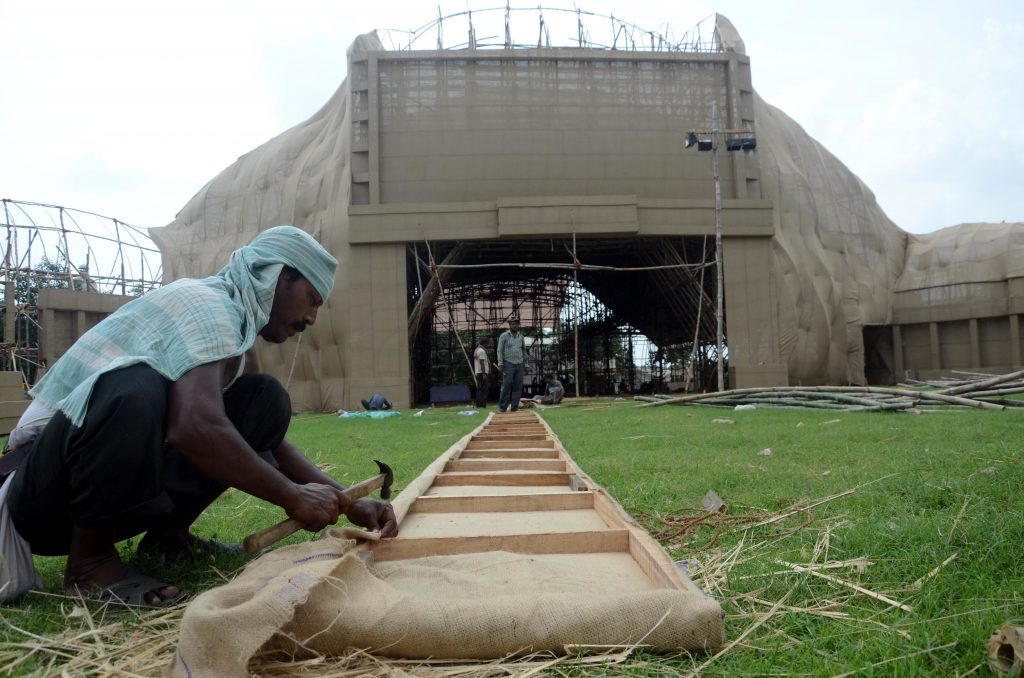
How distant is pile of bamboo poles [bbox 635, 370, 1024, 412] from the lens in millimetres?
6895

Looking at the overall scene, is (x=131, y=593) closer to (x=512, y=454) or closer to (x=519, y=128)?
(x=512, y=454)

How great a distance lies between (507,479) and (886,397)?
6206mm

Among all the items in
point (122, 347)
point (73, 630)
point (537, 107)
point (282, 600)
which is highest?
point (537, 107)

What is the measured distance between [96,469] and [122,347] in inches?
13.4

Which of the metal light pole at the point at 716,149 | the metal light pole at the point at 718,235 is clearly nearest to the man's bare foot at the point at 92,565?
the metal light pole at the point at 716,149

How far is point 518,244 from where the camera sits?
1616cm

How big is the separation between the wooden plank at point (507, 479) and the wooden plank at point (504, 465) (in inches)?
16.2

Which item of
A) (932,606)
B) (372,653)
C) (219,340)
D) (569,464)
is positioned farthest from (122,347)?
(569,464)

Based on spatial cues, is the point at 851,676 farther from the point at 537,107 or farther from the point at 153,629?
the point at 537,107

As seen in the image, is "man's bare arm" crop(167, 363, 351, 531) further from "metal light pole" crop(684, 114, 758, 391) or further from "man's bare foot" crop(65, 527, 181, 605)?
"metal light pole" crop(684, 114, 758, 391)

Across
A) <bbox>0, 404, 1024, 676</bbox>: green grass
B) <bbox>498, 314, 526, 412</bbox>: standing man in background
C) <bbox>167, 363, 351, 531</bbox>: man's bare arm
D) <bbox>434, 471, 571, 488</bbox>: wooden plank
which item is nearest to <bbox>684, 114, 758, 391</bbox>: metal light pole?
Answer: <bbox>498, 314, 526, 412</bbox>: standing man in background

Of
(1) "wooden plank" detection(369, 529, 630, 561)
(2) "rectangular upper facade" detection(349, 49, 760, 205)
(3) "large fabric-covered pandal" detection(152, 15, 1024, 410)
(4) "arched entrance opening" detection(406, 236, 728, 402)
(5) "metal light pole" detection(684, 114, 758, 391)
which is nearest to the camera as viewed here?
(1) "wooden plank" detection(369, 529, 630, 561)

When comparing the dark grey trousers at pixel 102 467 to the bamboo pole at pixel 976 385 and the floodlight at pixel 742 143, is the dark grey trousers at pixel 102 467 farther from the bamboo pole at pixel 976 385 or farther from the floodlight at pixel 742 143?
the floodlight at pixel 742 143

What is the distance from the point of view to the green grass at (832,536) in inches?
46.1
